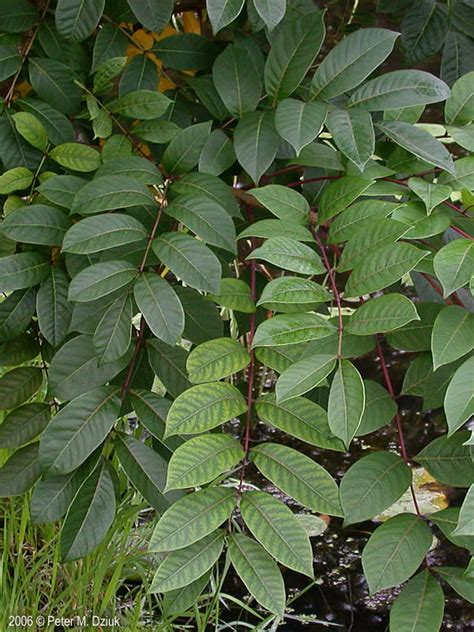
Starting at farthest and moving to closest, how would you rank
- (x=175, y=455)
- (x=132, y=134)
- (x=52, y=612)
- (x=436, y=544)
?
(x=436, y=544) < (x=52, y=612) < (x=132, y=134) < (x=175, y=455)

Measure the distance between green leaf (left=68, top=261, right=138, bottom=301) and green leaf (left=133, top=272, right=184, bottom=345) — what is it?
0.6 inches

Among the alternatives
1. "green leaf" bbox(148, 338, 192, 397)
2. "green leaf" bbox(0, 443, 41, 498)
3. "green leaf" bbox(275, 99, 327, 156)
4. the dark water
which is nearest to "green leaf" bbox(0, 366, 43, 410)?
"green leaf" bbox(0, 443, 41, 498)

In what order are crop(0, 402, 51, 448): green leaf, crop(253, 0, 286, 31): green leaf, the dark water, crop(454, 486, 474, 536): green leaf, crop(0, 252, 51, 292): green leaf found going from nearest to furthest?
crop(454, 486, 474, 536): green leaf < crop(253, 0, 286, 31): green leaf < crop(0, 252, 51, 292): green leaf < crop(0, 402, 51, 448): green leaf < the dark water

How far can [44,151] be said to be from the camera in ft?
2.92

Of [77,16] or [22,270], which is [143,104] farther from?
[22,270]

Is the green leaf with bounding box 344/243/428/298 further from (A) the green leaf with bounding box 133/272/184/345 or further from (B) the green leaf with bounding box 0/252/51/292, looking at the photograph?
(B) the green leaf with bounding box 0/252/51/292

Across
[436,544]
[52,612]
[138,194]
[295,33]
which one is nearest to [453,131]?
[295,33]

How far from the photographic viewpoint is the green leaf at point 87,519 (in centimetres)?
77

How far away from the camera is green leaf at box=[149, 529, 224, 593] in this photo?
2.22ft

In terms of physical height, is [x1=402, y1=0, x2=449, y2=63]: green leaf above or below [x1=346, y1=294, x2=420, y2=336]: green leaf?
above

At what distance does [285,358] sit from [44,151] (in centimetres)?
35

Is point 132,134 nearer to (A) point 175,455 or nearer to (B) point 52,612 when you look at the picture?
(A) point 175,455

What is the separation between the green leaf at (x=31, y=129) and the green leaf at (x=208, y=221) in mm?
189

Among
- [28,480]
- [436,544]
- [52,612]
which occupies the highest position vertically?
[28,480]
